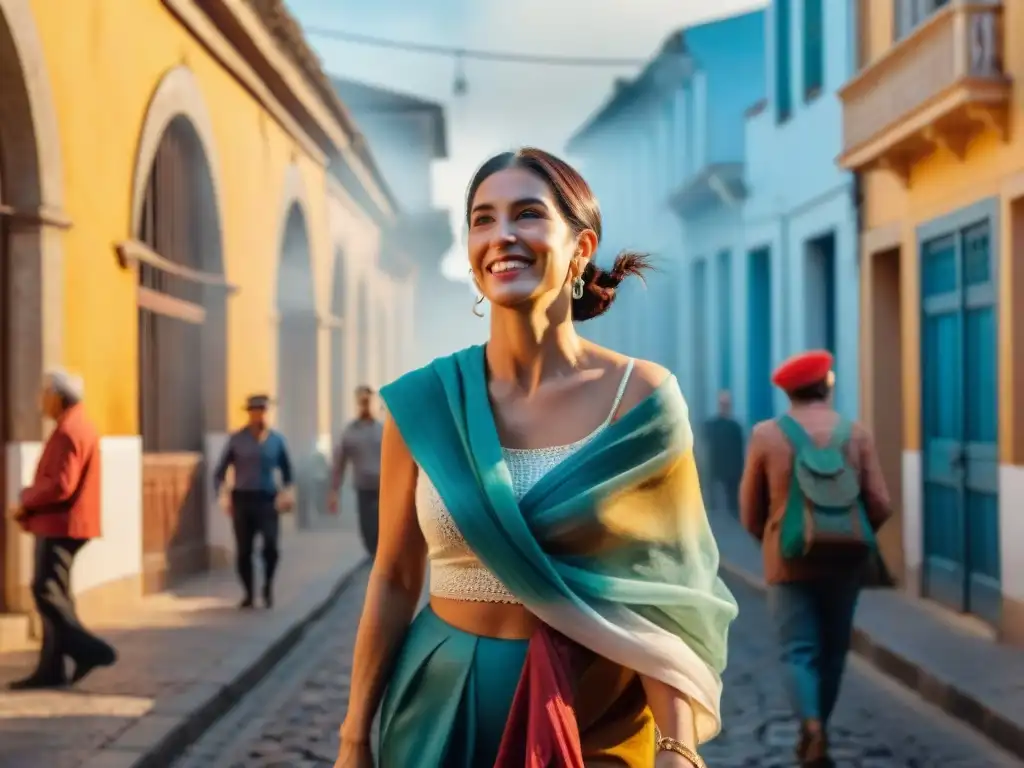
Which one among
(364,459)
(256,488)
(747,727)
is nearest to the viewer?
(747,727)

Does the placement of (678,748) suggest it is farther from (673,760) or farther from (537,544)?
(537,544)

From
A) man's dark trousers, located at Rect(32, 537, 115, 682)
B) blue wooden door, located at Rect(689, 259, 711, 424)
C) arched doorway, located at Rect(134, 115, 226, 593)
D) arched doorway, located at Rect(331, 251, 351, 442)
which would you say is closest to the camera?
man's dark trousers, located at Rect(32, 537, 115, 682)

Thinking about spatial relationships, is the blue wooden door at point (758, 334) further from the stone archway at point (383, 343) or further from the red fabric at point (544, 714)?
the red fabric at point (544, 714)

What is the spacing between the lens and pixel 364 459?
48.3ft

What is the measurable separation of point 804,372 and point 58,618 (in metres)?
3.78

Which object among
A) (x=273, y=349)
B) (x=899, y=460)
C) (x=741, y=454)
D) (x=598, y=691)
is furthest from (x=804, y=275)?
(x=598, y=691)

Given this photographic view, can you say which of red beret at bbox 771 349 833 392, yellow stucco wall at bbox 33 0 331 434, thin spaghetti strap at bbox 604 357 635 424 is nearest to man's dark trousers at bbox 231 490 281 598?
yellow stucco wall at bbox 33 0 331 434

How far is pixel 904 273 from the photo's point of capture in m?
13.4

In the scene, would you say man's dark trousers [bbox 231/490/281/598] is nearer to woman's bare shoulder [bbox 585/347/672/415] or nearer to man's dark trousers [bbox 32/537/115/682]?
man's dark trousers [bbox 32/537/115/682]

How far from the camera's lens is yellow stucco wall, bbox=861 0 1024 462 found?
→ 34.6 feet

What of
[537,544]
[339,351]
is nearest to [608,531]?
[537,544]

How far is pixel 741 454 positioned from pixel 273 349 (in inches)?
244

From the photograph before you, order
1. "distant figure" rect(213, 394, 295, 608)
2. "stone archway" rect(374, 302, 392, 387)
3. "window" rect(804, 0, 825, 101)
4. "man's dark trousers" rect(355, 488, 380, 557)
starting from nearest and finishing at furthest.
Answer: "distant figure" rect(213, 394, 295, 608), "man's dark trousers" rect(355, 488, 380, 557), "window" rect(804, 0, 825, 101), "stone archway" rect(374, 302, 392, 387)

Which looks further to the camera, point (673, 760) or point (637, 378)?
point (637, 378)
